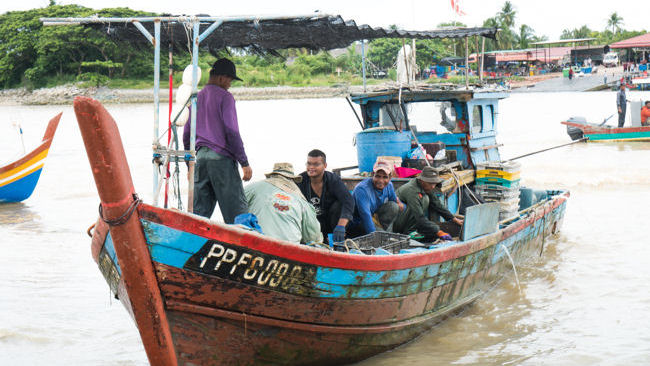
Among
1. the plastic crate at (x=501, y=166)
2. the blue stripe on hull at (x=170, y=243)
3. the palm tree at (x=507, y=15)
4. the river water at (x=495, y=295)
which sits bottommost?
the river water at (x=495, y=295)

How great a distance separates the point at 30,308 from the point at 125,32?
11.3 feet

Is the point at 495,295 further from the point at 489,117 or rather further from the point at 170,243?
the point at 170,243

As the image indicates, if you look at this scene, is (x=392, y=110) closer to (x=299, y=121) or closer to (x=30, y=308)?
(x=30, y=308)

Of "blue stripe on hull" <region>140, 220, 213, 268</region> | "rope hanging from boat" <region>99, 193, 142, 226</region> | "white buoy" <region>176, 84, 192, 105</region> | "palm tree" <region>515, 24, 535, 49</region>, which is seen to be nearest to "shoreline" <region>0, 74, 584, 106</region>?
"palm tree" <region>515, 24, 535, 49</region>

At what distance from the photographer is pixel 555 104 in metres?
43.4

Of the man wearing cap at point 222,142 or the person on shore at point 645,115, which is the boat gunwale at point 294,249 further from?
the person on shore at point 645,115

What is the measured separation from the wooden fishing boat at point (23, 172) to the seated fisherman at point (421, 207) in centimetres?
876

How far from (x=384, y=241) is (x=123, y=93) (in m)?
52.3

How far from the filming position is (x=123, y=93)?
54844 mm

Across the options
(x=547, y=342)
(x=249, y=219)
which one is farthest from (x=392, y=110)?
(x=249, y=219)

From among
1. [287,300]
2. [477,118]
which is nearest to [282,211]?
[287,300]

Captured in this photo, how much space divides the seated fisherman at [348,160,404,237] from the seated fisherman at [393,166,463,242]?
12 centimetres

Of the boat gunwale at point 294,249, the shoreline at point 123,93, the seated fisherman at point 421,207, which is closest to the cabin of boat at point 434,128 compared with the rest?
the seated fisherman at point 421,207

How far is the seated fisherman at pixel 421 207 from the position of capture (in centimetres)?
670
